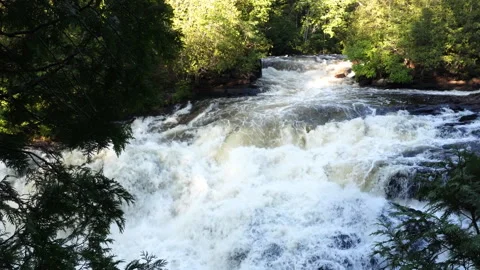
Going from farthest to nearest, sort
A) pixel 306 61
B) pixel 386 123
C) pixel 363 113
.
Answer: pixel 306 61 → pixel 363 113 → pixel 386 123

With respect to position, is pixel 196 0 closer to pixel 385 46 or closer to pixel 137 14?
pixel 385 46

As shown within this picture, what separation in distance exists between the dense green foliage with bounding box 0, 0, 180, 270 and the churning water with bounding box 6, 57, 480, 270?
453 cm

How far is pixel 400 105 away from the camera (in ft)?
40.2

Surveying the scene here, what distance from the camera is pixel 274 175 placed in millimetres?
8883

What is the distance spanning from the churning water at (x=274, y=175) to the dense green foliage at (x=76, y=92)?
14.8ft

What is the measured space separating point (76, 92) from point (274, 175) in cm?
672

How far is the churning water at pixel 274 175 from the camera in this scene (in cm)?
683

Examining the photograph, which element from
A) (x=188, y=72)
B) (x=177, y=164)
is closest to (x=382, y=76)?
(x=188, y=72)

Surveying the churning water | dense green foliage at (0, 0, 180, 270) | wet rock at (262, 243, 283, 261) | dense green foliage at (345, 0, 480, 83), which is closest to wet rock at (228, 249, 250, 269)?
the churning water

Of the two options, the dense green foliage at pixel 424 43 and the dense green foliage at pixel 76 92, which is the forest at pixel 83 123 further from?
the dense green foliage at pixel 424 43

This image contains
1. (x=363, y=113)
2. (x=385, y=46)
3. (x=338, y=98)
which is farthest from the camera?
(x=385, y=46)

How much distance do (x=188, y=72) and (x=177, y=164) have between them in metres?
5.69

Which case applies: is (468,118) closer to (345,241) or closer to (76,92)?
(345,241)

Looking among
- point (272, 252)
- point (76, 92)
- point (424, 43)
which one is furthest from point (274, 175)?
point (424, 43)
